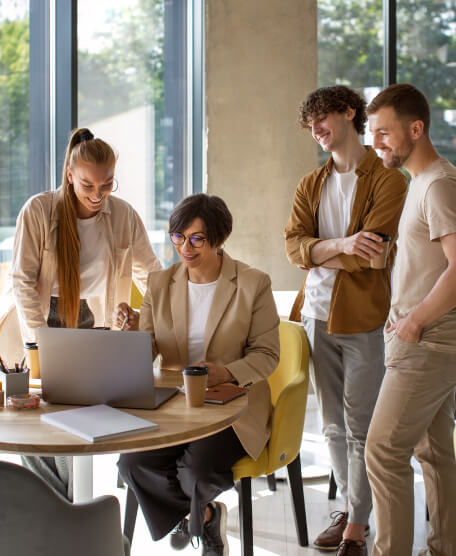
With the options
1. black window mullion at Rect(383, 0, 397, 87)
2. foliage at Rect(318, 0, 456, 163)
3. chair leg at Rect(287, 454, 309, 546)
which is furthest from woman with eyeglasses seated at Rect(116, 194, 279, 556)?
black window mullion at Rect(383, 0, 397, 87)

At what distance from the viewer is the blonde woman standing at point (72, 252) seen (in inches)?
100

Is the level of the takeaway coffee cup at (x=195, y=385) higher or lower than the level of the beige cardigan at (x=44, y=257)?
lower

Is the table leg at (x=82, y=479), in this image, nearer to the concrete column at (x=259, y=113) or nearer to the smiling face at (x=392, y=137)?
the smiling face at (x=392, y=137)

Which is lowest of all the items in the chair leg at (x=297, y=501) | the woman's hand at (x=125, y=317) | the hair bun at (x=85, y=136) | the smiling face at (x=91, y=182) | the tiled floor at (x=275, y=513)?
the tiled floor at (x=275, y=513)

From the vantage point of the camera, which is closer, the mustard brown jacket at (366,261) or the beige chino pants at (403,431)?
the beige chino pants at (403,431)

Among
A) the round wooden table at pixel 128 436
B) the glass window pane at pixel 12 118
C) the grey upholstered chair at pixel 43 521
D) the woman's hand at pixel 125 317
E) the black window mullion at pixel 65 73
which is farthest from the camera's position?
the black window mullion at pixel 65 73

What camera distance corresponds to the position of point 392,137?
7.12ft

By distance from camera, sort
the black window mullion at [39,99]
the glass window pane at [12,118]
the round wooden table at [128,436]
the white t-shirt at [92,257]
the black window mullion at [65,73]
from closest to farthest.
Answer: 1. the round wooden table at [128,436]
2. the white t-shirt at [92,257]
3. the glass window pane at [12,118]
4. the black window mullion at [39,99]
5. the black window mullion at [65,73]

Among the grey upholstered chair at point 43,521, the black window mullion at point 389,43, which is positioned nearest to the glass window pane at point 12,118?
the grey upholstered chair at point 43,521

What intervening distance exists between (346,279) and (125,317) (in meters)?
0.89

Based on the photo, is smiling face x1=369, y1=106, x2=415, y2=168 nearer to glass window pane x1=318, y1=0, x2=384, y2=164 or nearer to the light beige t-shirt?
the light beige t-shirt

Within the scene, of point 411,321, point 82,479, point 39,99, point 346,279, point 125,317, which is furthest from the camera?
point 39,99

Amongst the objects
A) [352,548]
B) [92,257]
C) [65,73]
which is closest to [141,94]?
[65,73]

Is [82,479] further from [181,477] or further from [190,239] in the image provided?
[190,239]
